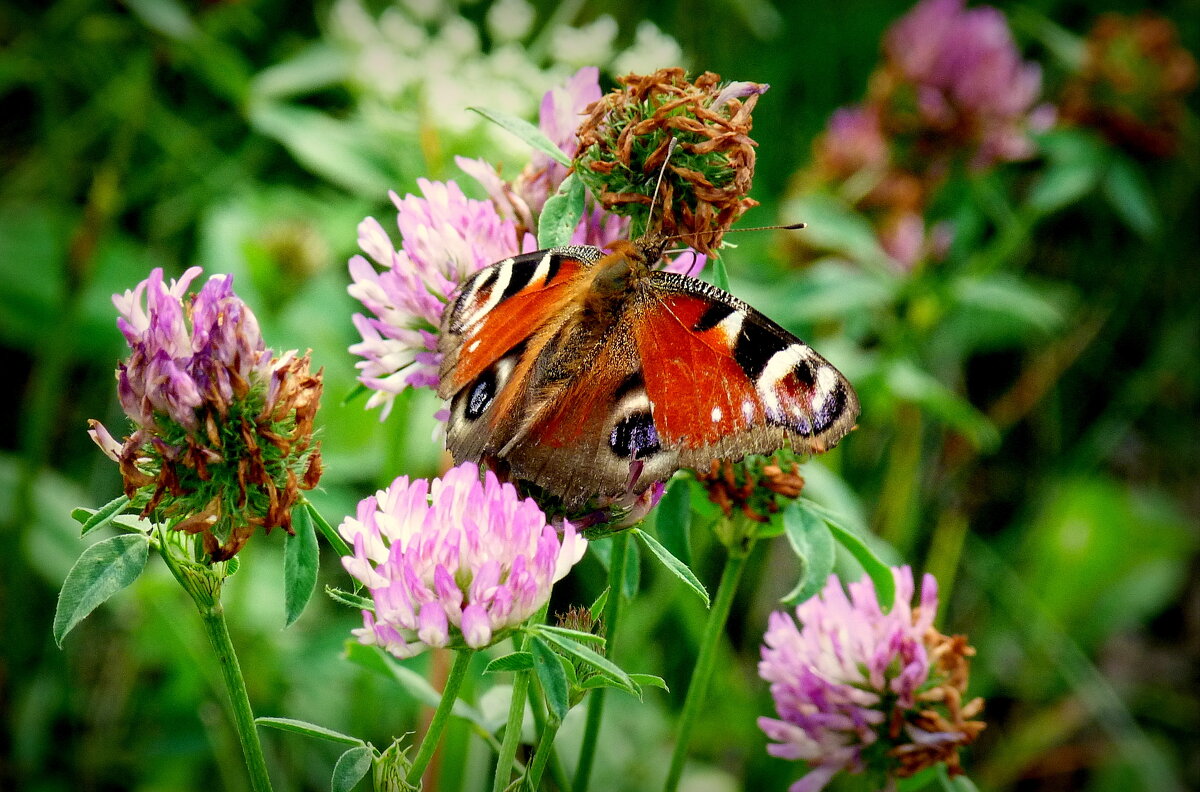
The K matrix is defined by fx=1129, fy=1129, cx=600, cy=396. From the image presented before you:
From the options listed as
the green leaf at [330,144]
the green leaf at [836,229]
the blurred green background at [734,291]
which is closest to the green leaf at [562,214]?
the blurred green background at [734,291]

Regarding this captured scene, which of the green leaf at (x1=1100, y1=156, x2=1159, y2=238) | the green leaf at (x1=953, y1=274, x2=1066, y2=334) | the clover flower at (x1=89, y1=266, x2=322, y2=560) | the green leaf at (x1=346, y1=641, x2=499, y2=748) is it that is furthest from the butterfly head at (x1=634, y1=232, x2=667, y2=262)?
the green leaf at (x1=1100, y1=156, x2=1159, y2=238)

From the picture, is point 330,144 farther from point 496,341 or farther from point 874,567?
point 874,567

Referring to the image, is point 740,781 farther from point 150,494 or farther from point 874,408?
point 150,494

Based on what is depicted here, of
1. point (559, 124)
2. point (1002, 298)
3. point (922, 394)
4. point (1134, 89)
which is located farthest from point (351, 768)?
point (1134, 89)

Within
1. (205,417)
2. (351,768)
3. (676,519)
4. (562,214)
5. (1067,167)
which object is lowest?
(351,768)

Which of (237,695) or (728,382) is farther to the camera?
(728,382)

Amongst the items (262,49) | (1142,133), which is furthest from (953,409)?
(262,49)
